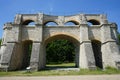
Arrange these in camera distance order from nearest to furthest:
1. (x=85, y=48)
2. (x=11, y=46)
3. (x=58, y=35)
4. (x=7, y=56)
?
(x=7, y=56)
(x=85, y=48)
(x=11, y=46)
(x=58, y=35)

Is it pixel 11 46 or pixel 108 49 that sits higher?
pixel 11 46

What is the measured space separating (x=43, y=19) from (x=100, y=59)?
11815mm

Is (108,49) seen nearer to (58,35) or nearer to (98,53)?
(98,53)

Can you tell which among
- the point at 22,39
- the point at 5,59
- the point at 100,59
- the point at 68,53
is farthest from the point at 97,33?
the point at 68,53

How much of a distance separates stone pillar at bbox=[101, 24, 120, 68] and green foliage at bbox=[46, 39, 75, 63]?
27830mm

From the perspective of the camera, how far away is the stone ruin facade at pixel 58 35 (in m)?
21.4

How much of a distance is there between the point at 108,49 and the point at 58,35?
26.5 feet

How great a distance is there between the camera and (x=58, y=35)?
2458 centimetres

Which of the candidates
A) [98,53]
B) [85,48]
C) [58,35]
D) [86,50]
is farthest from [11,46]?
[98,53]

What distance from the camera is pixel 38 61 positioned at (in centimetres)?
2077

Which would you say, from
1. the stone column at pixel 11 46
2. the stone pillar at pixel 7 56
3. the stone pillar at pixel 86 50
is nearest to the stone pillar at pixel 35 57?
the stone column at pixel 11 46

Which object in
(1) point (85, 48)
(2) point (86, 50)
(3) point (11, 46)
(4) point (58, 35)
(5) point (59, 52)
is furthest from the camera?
(5) point (59, 52)

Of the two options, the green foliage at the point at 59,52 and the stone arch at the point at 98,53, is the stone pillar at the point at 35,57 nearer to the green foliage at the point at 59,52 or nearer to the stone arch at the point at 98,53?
the stone arch at the point at 98,53

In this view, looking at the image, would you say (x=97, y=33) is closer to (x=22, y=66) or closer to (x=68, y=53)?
(x=22, y=66)
